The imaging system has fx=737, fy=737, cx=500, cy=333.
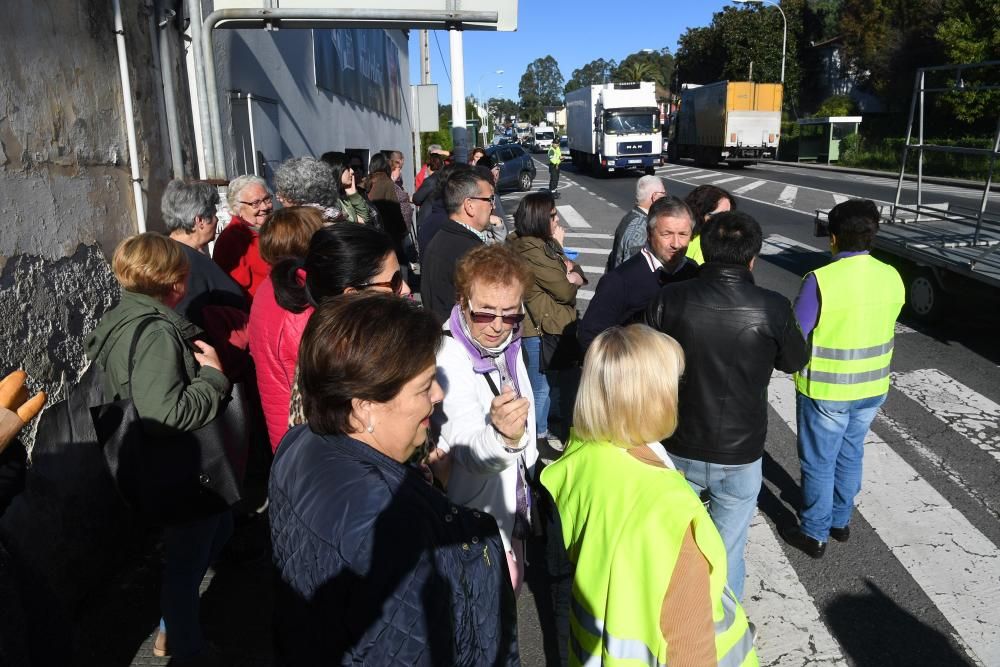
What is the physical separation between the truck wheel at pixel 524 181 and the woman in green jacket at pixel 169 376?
22.0 metres

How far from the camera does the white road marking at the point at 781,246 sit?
39.3 ft

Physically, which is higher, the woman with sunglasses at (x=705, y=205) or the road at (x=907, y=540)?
the woman with sunglasses at (x=705, y=205)

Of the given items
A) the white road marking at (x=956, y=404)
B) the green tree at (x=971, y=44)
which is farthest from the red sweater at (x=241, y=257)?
the green tree at (x=971, y=44)

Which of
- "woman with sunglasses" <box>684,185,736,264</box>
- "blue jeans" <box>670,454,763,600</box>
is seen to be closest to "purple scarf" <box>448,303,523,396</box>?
"blue jeans" <box>670,454,763,600</box>

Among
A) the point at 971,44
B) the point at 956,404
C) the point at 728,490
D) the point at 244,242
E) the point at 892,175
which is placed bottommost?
the point at 956,404

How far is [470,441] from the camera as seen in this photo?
2.32m

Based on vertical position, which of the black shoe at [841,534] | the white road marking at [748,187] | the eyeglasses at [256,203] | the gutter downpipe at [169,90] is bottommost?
the black shoe at [841,534]

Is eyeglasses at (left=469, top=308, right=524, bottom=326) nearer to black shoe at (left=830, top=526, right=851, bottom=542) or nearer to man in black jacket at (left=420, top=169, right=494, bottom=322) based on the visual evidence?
man in black jacket at (left=420, top=169, right=494, bottom=322)

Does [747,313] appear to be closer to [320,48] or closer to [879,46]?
[320,48]

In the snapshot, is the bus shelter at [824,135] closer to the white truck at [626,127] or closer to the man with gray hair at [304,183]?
the white truck at [626,127]

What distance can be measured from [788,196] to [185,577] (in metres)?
20.5

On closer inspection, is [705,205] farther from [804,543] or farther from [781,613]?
[781,613]

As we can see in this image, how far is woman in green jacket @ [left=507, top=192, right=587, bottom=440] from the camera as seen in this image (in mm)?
4410

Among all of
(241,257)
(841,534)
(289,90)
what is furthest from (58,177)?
(289,90)
